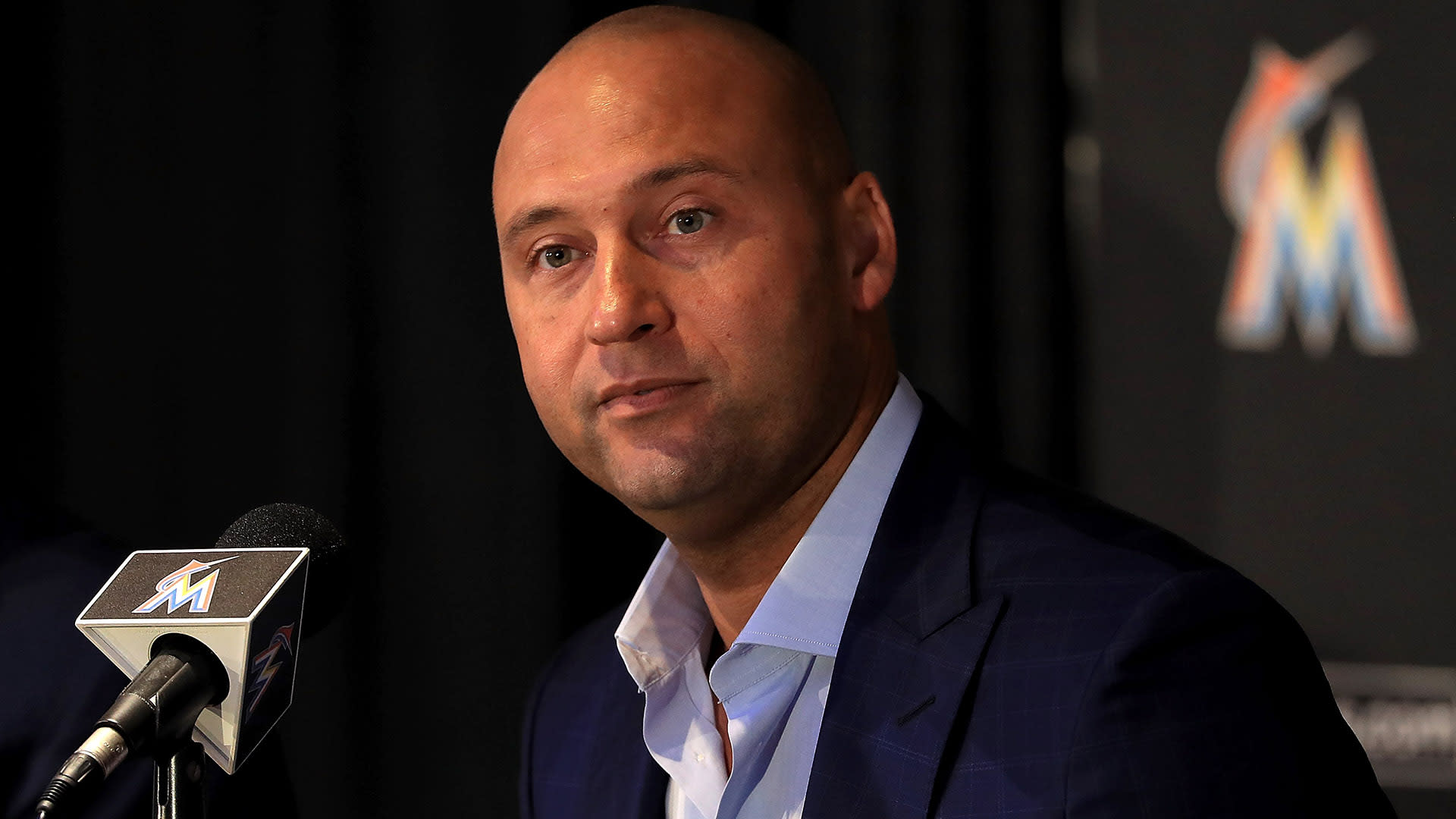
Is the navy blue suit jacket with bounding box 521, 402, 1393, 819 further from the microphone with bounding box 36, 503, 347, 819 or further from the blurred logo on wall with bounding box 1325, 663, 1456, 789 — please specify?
the blurred logo on wall with bounding box 1325, 663, 1456, 789

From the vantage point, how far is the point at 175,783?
104 centimetres

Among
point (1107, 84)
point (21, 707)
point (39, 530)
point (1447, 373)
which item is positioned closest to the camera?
point (21, 707)

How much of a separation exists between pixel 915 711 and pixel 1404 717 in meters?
1.19

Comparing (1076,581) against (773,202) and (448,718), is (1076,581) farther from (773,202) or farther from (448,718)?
(448,718)

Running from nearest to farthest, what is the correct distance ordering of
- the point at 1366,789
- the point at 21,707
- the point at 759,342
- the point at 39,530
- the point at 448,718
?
1. the point at 1366,789
2. the point at 759,342
3. the point at 21,707
4. the point at 39,530
5. the point at 448,718

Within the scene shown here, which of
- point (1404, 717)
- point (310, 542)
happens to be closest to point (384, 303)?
point (310, 542)

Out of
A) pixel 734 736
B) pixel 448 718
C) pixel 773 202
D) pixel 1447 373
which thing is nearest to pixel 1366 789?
pixel 734 736

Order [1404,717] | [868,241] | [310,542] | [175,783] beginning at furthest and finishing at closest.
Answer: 1. [1404,717]
2. [868,241]
3. [310,542]
4. [175,783]

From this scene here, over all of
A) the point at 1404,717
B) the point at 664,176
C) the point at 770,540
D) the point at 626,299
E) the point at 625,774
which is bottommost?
the point at 1404,717

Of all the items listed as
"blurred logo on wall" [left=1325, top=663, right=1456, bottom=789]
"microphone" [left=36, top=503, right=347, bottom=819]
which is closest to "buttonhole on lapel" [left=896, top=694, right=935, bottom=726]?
"microphone" [left=36, top=503, right=347, bottom=819]

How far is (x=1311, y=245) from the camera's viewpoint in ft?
7.37

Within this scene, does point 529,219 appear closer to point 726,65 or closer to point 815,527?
point 726,65

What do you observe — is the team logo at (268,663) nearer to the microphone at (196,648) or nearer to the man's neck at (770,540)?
the microphone at (196,648)

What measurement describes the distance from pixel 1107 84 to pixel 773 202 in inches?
42.6
